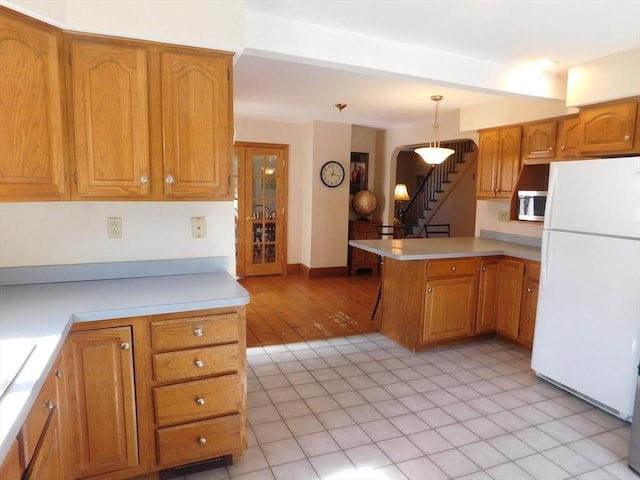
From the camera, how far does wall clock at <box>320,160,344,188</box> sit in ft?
20.3

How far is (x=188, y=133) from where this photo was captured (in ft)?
6.72

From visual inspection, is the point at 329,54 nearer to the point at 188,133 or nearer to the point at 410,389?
the point at 188,133

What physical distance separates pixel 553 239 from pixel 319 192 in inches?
149

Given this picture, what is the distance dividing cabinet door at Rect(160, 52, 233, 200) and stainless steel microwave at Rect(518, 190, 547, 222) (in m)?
2.95

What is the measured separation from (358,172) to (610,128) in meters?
4.27

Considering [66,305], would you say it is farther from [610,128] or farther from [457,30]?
[610,128]

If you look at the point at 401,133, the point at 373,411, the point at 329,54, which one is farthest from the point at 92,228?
the point at 401,133

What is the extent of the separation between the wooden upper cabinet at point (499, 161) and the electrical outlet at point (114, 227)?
352 centimetres

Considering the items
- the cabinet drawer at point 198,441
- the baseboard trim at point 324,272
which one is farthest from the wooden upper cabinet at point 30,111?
the baseboard trim at point 324,272

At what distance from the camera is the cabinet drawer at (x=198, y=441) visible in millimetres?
1887

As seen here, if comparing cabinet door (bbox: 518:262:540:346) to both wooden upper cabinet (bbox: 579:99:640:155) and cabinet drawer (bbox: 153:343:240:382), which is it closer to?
wooden upper cabinet (bbox: 579:99:640:155)

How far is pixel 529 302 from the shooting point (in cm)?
350

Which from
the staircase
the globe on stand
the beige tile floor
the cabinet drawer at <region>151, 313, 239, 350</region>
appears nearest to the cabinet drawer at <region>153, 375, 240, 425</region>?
the cabinet drawer at <region>151, 313, 239, 350</region>

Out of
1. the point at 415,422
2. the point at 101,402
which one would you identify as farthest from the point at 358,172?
the point at 101,402
